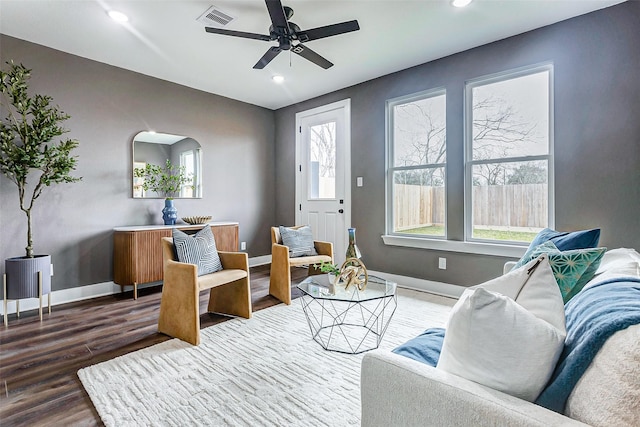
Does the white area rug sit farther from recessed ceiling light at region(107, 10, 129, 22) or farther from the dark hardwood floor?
recessed ceiling light at region(107, 10, 129, 22)

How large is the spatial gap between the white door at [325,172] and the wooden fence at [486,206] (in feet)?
2.68

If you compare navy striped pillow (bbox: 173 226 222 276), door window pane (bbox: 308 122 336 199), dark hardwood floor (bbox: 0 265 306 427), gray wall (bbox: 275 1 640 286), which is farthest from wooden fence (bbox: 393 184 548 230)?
navy striped pillow (bbox: 173 226 222 276)

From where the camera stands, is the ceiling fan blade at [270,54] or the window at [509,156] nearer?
the ceiling fan blade at [270,54]

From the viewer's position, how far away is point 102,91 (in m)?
3.64

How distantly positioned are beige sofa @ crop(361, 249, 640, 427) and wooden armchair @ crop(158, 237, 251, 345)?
1.79 meters

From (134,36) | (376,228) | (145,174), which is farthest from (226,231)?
(134,36)

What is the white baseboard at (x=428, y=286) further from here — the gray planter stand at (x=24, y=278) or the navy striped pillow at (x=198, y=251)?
the gray planter stand at (x=24, y=278)

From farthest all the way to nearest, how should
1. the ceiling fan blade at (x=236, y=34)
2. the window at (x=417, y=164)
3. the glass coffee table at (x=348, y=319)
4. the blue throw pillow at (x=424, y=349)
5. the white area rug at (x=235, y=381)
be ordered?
1. the window at (x=417, y=164)
2. the ceiling fan blade at (x=236, y=34)
3. the glass coffee table at (x=348, y=319)
4. the white area rug at (x=235, y=381)
5. the blue throw pillow at (x=424, y=349)

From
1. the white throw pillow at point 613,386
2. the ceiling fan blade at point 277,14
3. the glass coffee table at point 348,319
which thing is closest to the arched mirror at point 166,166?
the ceiling fan blade at point 277,14

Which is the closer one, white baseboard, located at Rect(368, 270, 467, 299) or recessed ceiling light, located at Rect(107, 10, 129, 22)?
recessed ceiling light, located at Rect(107, 10, 129, 22)

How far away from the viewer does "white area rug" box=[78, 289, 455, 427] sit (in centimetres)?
156

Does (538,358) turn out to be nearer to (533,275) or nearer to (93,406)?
(533,275)

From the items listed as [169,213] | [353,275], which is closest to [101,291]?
[169,213]

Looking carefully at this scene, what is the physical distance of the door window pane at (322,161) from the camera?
4742mm
